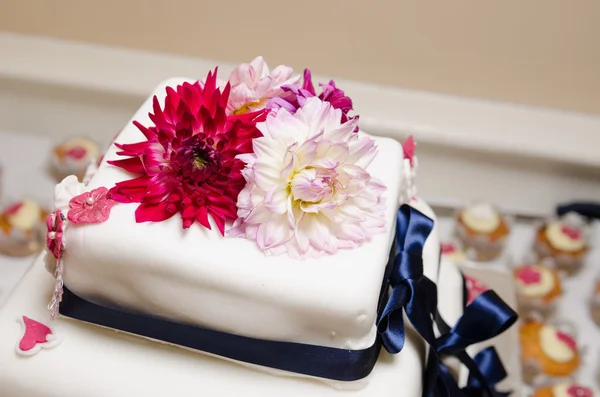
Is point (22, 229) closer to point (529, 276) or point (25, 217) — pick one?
point (25, 217)

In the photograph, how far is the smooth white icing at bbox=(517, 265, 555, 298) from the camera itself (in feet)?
4.87

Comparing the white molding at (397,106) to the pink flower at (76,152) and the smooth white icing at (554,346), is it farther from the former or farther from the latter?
the smooth white icing at (554,346)

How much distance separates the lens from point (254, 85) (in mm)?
783

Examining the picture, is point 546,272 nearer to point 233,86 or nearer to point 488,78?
point 488,78

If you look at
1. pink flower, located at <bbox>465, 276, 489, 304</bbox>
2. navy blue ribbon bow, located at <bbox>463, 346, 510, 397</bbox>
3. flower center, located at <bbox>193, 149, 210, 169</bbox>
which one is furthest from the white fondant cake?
pink flower, located at <bbox>465, 276, 489, 304</bbox>

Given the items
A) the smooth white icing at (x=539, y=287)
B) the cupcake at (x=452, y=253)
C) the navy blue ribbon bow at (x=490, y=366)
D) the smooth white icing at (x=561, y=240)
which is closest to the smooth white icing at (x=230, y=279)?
the navy blue ribbon bow at (x=490, y=366)

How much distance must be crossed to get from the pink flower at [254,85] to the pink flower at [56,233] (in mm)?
213

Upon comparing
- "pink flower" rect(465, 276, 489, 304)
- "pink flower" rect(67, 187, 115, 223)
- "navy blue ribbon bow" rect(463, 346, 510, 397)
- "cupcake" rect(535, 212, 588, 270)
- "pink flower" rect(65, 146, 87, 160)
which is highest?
"pink flower" rect(65, 146, 87, 160)

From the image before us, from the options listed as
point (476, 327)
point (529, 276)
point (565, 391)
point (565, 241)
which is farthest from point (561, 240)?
point (476, 327)

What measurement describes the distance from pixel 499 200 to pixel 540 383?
18.9 inches

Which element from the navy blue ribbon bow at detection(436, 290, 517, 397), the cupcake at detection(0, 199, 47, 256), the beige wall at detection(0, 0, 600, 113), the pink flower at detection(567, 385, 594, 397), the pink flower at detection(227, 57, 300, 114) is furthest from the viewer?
the beige wall at detection(0, 0, 600, 113)

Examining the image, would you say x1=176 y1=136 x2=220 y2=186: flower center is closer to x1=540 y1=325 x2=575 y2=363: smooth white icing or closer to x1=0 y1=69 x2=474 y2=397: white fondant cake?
x1=0 y1=69 x2=474 y2=397: white fondant cake

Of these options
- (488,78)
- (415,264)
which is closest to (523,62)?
(488,78)

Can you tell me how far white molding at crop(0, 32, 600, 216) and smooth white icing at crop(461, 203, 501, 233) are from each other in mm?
70
